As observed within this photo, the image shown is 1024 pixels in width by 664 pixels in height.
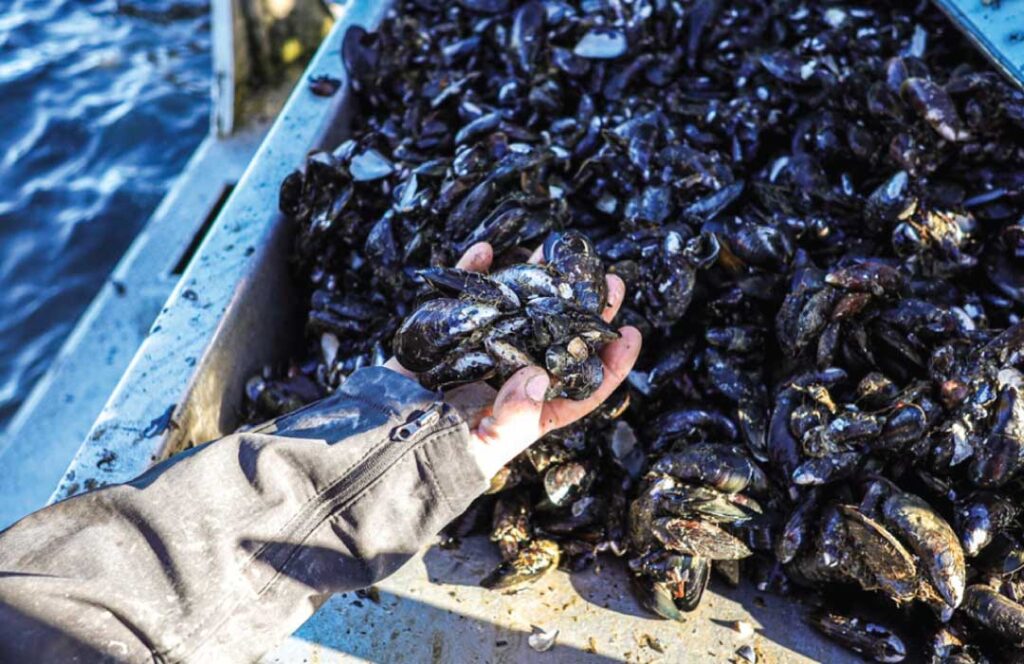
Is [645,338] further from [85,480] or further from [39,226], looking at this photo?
[39,226]

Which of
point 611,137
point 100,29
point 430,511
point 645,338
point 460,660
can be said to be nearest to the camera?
point 430,511

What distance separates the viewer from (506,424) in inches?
79.6

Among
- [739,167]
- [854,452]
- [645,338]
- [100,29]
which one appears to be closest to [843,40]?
[739,167]

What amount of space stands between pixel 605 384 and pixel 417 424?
0.59m

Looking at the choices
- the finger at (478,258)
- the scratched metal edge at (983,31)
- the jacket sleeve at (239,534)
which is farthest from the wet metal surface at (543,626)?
the scratched metal edge at (983,31)

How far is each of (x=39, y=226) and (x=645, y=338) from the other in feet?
14.9

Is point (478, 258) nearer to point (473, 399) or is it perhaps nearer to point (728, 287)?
point (473, 399)

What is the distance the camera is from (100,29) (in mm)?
6945

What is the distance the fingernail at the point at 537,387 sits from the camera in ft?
6.46

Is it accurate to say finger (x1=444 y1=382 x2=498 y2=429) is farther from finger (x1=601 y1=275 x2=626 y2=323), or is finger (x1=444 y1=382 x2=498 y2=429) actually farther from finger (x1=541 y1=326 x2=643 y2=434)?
finger (x1=601 y1=275 x2=626 y2=323)

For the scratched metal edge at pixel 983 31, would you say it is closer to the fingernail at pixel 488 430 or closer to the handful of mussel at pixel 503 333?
the handful of mussel at pixel 503 333

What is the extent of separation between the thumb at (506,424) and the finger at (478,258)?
515 millimetres

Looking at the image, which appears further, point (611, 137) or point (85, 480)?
point (611, 137)

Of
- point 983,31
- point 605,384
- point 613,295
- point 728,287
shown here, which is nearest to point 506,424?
point 605,384
